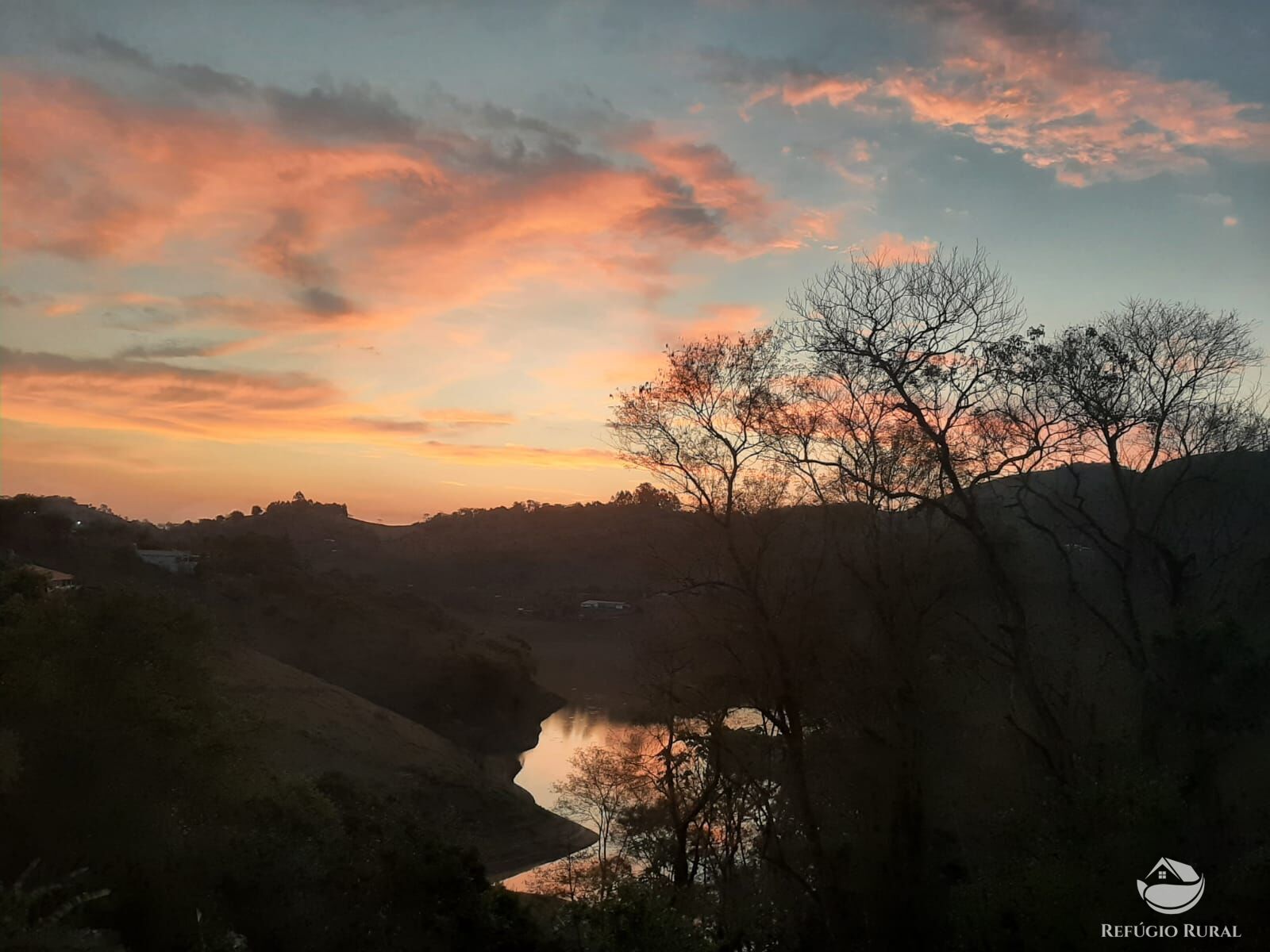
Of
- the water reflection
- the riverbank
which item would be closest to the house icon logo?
the riverbank

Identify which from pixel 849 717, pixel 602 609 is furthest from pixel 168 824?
pixel 602 609

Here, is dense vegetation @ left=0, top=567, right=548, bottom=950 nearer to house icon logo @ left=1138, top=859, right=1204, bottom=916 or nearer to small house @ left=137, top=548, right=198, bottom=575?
house icon logo @ left=1138, top=859, right=1204, bottom=916

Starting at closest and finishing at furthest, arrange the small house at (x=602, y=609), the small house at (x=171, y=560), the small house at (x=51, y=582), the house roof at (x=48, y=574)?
the small house at (x=51, y=582) < the house roof at (x=48, y=574) < the small house at (x=171, y=560) < the small house at (x=602, y=609)

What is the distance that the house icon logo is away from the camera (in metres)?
12.8

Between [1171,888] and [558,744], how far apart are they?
136 ft

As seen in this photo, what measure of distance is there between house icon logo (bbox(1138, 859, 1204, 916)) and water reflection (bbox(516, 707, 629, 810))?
3034cm

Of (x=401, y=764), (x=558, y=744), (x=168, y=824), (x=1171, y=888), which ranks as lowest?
(x=558, y=744)

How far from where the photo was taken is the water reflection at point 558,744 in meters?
44.2

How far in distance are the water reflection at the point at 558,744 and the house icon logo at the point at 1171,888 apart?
30342mm

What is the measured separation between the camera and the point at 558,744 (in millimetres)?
51656

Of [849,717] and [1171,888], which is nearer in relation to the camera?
[1171,888]

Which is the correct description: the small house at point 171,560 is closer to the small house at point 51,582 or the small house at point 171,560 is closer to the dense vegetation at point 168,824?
the small house at point 51,582

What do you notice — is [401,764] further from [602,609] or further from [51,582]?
[602,609]

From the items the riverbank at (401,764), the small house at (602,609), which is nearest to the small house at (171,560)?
the riverbank at (401,764)
